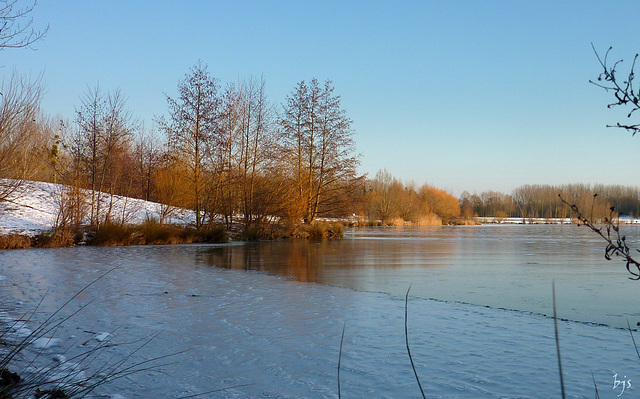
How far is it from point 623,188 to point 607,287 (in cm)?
11507

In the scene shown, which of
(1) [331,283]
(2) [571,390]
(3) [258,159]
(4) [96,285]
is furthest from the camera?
(3) [258,159]

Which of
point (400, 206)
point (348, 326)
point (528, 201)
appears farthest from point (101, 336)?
point (528, 201)

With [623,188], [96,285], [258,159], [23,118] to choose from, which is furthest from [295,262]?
[623,188]

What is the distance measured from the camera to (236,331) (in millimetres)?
4859

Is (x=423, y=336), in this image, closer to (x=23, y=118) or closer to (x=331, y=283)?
(x=331, y=283)

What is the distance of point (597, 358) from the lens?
3951 millimetres

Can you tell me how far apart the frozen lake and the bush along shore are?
19.5 ft

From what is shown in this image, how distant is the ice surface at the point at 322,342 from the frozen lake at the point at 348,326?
15mm

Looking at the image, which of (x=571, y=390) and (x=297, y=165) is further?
(x=297, y=165)

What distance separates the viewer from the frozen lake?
3.43 m

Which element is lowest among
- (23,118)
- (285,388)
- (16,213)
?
(285,388)

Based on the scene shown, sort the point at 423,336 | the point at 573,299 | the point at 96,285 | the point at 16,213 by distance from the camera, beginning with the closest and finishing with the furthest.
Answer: the point at 423,336 → the point at 573,299 → the point at 96,285 → the point at 16,213

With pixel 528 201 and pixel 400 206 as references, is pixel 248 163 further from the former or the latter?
pixel 528 201

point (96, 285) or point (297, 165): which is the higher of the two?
point (297, 165)
